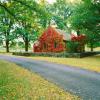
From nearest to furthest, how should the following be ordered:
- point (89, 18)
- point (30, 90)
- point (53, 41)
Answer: point (30, 90) → point (89, 18) → point (53, 41)

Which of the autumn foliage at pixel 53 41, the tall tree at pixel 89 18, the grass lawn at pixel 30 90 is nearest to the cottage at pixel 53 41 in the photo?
the autumn foliage at pixel 53 41

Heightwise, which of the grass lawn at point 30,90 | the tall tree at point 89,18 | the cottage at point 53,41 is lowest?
the grass lawn at point 30,90

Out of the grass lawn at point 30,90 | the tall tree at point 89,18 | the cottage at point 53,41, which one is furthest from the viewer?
the cottage at point 53,41

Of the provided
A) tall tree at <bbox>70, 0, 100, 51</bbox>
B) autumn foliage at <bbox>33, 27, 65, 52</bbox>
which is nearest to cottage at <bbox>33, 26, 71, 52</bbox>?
autumn foliage at <bbox>33, 27, 65, 52</bbox>

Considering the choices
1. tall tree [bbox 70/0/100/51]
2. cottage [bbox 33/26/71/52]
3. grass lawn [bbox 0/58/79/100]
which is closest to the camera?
grass lawn [bbox 0/58/79/100]

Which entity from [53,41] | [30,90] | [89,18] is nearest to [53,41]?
[53,41]

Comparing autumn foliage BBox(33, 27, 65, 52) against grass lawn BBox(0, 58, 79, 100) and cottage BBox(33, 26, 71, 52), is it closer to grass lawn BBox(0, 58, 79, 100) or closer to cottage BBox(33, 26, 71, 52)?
cottage BBox(33, 26, 71, 52)

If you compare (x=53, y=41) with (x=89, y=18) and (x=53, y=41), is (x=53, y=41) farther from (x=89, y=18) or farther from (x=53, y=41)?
(x=89, y=18)

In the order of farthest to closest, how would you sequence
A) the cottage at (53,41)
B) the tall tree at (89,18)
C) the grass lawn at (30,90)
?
1. the cottage at (53,41)
2. the tall tree at (89,18)
3. the grass lawn at (30,90)

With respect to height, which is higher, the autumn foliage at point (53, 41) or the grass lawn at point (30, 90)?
the autumn foliage at point (53, 41)

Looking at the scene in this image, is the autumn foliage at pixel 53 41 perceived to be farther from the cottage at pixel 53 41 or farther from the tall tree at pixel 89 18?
the tall tree at pixel 89 18

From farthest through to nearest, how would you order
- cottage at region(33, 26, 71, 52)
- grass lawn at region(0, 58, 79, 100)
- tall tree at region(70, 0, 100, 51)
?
cottage at region(33, 26, 71, 52)
tall tree at region(70, 0, 100, 51)
grass lawn at region(0, 58, 79, 100)

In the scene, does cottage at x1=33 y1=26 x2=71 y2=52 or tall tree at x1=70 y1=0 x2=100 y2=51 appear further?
cottage at x1=33 y1=26 x2=71 y2=52

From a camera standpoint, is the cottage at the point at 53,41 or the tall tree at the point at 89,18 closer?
the tall tree at the point at 89,18
